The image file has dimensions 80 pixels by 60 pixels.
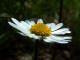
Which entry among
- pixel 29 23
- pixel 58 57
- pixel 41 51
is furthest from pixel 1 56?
pixel 29 23

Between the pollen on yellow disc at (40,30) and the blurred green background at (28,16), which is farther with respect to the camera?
the blurred green background at (28,16)

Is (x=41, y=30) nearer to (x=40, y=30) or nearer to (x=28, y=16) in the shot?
(x=40, y=30)

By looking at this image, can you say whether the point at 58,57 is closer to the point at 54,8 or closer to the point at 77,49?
the point at 77,49

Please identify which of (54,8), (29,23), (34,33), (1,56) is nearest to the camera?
(34,33)

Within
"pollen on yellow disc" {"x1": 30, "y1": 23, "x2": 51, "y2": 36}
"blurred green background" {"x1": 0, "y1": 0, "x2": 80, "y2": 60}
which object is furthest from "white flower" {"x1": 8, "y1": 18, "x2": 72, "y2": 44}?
"blurred green background" {"x1": 0, "y1": 0, "x2": 80, "y2": 60}

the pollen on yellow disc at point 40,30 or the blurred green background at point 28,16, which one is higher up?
the blurred green background at point 28,16

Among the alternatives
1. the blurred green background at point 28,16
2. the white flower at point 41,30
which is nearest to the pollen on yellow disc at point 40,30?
the white flower at point 41,30

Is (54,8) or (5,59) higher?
(54,8)

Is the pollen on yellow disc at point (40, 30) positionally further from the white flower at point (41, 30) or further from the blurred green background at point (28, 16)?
the blurred green background at point (28, 16)
